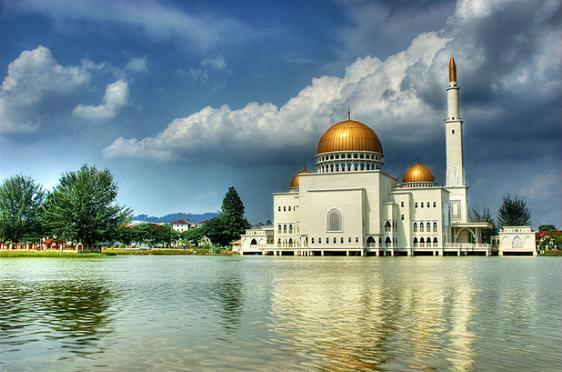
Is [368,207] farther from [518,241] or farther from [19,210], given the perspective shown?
[19,210]

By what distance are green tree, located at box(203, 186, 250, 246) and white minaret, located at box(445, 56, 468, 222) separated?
39.8 metres

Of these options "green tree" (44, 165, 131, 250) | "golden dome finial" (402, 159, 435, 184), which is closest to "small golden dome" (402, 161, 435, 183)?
"golden dome finial" (402, 159, 435, 184)

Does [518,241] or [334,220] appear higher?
[334,220]

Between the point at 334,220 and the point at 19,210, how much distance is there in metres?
40.3

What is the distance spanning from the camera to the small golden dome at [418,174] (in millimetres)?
96312

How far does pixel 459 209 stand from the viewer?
92.0 m

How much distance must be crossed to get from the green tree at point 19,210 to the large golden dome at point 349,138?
133 feet

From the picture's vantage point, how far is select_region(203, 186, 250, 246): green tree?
111125mm

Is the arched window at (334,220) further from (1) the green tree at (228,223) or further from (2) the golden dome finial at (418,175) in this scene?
(1) the green tree at (228,223)

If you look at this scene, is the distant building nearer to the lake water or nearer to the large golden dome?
the large golden dome

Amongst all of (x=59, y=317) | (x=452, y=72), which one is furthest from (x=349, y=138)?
(x=59, y=317)

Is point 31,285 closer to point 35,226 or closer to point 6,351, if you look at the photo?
point 6,351

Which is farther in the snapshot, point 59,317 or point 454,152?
point 454,152

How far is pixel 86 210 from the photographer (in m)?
64.5
